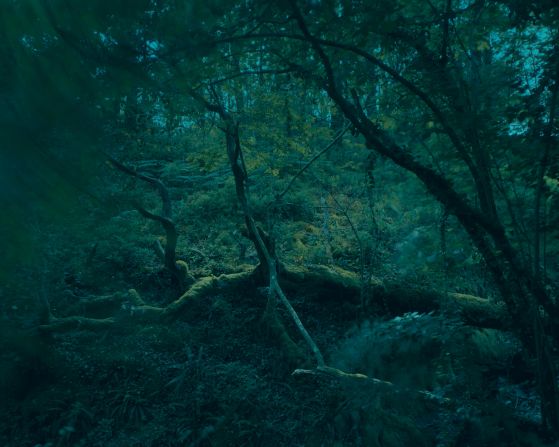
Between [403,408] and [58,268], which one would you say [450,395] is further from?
[58,268]

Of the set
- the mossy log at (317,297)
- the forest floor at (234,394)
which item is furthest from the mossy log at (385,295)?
→ the forest floor at (234,394)

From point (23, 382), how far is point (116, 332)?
133 centimetres

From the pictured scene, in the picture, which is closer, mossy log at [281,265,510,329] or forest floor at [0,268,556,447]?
forest floor at [0,268,556,447]

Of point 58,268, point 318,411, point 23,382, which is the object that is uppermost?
point 58,268

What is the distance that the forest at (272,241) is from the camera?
264cm

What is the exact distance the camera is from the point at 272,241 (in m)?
6.64

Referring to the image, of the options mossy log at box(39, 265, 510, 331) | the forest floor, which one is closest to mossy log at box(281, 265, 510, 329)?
mossy log at box(39, 265, 510, 331)

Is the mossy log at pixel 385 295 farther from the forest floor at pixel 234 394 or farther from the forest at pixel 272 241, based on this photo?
the forest floor at pixel 234 394

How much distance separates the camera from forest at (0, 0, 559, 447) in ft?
8.66

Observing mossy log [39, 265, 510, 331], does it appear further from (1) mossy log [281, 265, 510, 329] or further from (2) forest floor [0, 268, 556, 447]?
(2) forest floor [0, 268, 556, 447]

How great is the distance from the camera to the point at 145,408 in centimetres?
457

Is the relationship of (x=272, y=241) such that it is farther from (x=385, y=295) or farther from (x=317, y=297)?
(x=385, y=295)

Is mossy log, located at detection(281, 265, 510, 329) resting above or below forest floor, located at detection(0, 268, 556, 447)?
above

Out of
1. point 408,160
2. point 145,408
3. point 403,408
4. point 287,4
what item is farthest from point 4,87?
point 403,408
